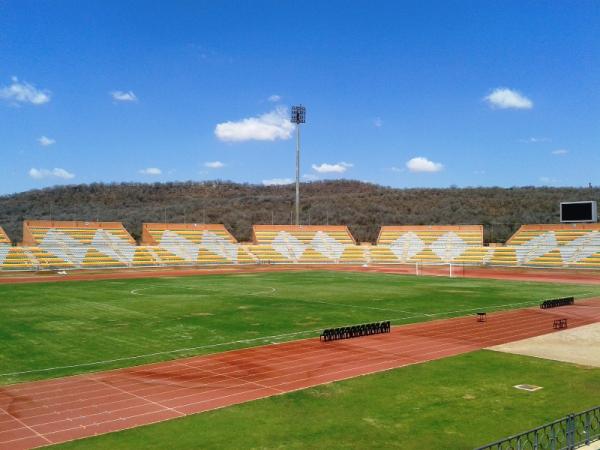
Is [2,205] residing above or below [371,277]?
above

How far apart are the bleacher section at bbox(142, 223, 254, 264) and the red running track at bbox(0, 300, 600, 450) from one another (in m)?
47.3

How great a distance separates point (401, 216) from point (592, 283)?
7550cm

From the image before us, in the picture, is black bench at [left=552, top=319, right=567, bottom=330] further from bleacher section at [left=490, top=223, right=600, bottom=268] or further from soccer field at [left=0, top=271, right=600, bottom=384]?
bleacher section at [left=490, top=223, right=600, bottom=268]

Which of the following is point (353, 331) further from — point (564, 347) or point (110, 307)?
point (110, 307)

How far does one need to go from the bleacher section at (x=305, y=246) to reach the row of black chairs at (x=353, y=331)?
47666mm

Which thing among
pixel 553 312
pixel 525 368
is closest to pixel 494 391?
pixel 525 368

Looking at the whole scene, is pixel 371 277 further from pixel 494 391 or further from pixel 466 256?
pixel 494 391

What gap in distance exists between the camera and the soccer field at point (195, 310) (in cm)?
2106

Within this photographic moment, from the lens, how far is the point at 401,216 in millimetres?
125625

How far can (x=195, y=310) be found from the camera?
104ft

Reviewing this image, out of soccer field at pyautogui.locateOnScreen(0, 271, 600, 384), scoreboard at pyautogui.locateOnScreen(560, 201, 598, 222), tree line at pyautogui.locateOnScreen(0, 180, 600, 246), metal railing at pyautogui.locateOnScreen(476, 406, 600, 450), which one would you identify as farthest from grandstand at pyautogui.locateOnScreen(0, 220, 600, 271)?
metal railing at pyautogui.locateOnScreen(476, 406, 600, 450)

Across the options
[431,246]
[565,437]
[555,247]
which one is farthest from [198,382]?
[431,246]

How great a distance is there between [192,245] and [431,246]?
32.2 metres

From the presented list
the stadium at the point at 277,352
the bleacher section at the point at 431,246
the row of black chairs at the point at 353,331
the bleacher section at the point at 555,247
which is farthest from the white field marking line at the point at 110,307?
the bleacher section at the point at 555,247
